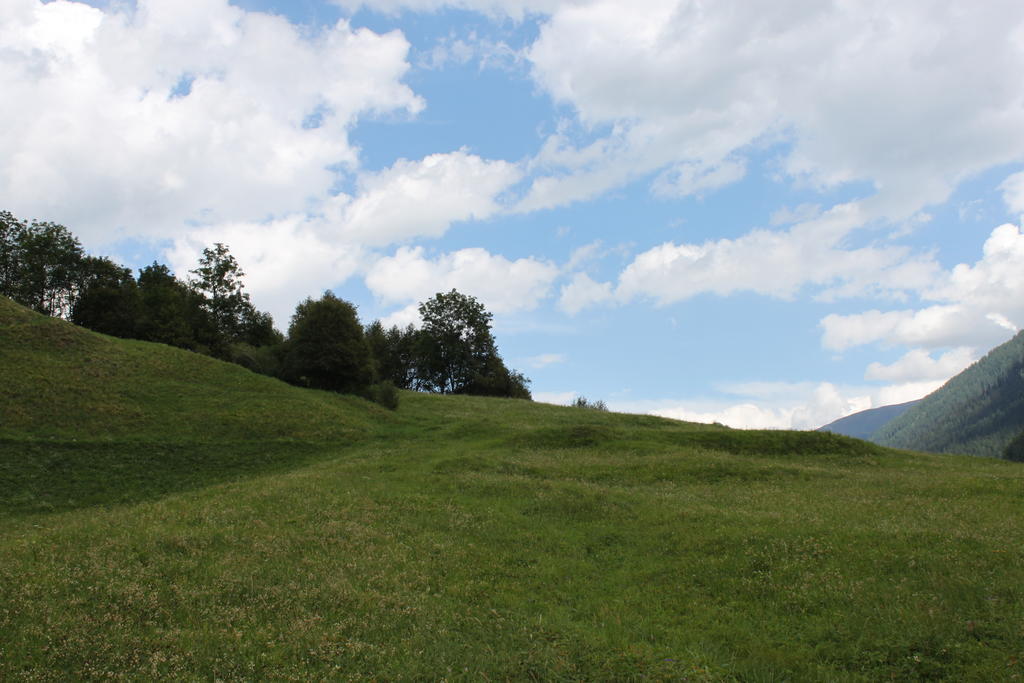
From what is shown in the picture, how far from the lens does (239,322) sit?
289 ft

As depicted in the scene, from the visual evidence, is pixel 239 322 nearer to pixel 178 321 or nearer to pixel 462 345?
pixel 178 321

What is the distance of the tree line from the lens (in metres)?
62.3

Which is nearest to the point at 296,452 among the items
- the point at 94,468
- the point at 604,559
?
the point at 94,468

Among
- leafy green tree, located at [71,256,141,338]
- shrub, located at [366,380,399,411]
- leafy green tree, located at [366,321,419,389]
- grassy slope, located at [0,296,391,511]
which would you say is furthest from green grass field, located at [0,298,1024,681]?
leafy green tree, located at [366,321,419,389]

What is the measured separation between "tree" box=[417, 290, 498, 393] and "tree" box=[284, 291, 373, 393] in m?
40.5

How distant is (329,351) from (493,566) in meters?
47.7

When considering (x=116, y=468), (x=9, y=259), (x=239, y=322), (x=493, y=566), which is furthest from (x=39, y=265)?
(x=493, y=566)

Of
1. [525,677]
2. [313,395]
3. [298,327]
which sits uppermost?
[298,327]

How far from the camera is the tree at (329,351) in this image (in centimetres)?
6119

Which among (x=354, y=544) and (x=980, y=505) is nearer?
(x=354, y=544)

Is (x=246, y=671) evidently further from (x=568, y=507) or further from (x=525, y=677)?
(x=568, y=507)

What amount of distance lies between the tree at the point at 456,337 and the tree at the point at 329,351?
1596 inches

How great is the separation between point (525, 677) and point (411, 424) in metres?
43.5

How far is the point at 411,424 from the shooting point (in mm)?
53219
